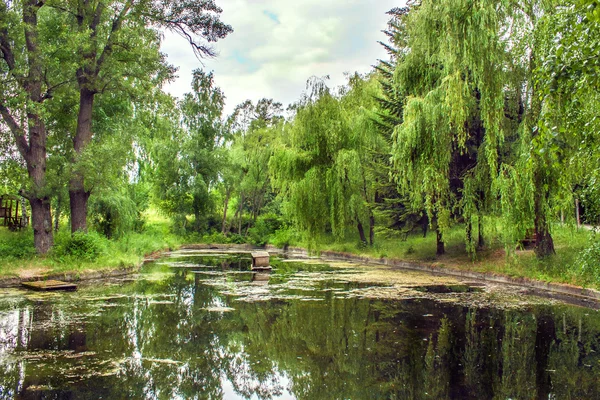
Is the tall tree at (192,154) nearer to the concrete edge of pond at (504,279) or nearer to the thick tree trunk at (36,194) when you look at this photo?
the concrete edge of pond at (504,279)

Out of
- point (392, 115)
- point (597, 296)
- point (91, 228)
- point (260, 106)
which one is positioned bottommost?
point (597, 296)

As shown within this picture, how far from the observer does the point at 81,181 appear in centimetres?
1652

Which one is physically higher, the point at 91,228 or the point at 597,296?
the point at 91,228

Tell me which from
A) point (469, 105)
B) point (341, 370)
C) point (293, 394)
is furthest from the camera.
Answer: point (469, 105)

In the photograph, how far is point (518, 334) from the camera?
25.4ft

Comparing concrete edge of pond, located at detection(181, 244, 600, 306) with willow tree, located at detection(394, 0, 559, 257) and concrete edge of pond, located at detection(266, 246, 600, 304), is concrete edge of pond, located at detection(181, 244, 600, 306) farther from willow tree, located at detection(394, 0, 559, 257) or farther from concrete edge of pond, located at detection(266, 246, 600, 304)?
willow tree, located at detection(394, 0, 559, 257)

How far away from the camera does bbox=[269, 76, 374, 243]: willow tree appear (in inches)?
836

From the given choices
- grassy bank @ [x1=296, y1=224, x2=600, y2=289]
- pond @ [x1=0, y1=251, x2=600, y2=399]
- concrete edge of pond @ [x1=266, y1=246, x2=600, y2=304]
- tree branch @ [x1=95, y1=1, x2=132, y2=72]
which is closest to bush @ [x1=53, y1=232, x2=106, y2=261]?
pond @ [x1=0, y1=251, x2=600, y2=399]

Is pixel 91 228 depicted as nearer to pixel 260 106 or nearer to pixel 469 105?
pixel 469 105

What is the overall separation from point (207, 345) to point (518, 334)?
484cm

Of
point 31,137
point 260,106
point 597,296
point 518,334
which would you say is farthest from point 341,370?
point 260,106

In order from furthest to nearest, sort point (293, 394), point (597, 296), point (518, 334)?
point (597, 296), point (518, 334), point (293, 394)

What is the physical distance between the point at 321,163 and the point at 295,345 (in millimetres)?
15431

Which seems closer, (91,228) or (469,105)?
(469,105)
